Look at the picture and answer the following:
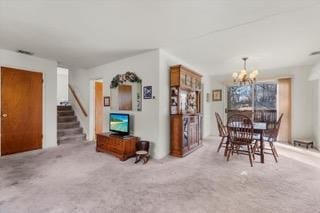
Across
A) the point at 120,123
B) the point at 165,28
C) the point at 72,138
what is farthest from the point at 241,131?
the point at 72,138

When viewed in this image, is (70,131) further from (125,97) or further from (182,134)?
(182,134)

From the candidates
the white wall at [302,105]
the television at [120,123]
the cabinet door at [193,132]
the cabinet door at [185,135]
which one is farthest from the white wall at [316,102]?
the television at [120,123]

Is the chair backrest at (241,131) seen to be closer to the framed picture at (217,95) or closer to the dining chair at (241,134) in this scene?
the dining chair at (241,134)

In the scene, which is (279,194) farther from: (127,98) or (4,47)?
(4,47)

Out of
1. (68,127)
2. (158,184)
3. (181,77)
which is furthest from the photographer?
(68,127)

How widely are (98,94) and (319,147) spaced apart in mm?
6472

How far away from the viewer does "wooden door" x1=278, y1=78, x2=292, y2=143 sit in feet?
18.0

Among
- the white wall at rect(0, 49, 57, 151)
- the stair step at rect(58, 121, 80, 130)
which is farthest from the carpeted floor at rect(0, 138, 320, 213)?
the stair step at rect(58, 121, 80, 130)

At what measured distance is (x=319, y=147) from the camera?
15.1ft

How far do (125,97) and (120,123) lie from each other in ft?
2.28

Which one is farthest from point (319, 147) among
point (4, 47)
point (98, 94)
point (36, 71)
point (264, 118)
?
point (4, 47)

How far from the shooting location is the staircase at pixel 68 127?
17.6 ft

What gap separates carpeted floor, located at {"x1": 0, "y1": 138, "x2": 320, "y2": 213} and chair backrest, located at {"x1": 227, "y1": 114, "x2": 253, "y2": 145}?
16.9 inches

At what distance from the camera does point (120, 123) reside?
422 centimetres
